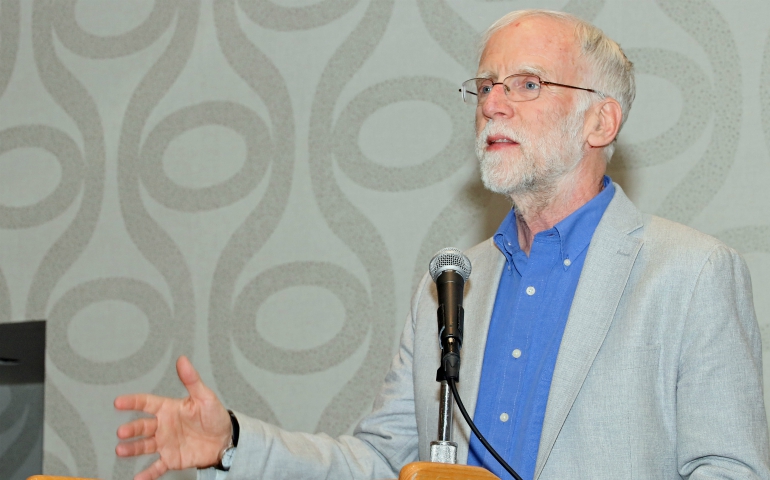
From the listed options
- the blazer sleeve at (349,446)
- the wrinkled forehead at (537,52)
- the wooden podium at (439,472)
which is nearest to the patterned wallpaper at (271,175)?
the wrinkled forehead at (537,52)

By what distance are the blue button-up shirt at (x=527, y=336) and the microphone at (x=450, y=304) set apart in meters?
A: 0.37

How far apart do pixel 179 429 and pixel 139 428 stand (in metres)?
0.10

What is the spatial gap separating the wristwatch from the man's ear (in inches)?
38.3

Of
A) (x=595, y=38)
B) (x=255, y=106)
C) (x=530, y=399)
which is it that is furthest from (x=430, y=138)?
(x=530, y=399)

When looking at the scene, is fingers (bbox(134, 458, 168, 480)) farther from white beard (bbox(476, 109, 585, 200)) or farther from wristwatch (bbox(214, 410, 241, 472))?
white beard (bbox(476, 109, 585, 200))

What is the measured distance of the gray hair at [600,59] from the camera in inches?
78.8

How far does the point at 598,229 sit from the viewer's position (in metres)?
1.81

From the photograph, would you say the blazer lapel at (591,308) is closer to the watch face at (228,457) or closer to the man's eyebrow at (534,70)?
the man's eyebrow at (534,70)

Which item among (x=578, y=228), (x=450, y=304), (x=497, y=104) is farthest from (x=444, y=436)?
(x=497, y=104)

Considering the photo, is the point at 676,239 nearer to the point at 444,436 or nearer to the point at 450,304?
the point at 450,304

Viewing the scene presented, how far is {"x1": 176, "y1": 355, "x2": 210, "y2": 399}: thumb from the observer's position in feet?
4.81

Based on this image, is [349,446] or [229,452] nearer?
[229,452]

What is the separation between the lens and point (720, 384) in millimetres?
1543

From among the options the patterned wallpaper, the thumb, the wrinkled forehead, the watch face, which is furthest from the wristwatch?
the patterned wallpaper
